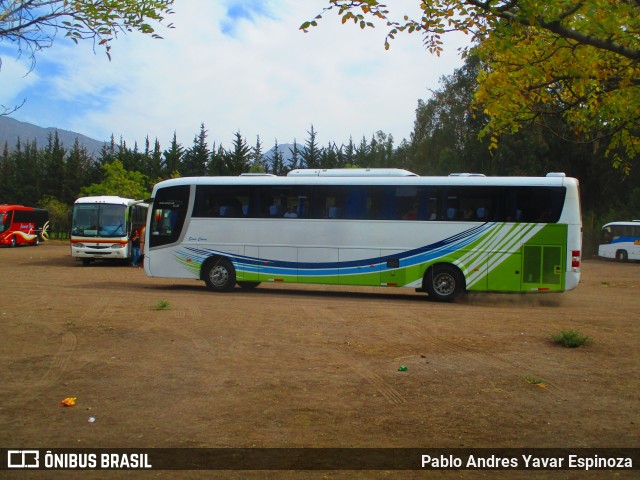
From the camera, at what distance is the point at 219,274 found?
733 inches

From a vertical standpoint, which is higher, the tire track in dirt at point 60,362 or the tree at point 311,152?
the tree at point 311,152

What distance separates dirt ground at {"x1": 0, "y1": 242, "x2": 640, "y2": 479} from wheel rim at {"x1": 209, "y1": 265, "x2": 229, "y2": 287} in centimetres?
362

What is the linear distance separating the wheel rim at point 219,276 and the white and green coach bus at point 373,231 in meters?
0.03

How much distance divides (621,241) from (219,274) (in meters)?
35.5

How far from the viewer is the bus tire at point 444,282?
17.1 meters

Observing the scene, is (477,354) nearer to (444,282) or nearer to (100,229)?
(444,282)

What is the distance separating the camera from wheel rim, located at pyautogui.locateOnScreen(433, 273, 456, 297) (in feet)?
56.1

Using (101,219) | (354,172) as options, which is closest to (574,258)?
(354,172)

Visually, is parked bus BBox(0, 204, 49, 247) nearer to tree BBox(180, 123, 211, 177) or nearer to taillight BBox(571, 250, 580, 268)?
tree BBox(180, 123, 211, 177)

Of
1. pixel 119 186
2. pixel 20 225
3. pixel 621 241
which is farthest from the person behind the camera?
pixel 119 186

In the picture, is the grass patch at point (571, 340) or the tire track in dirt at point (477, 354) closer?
the tire track in dirt at point (477, 354)

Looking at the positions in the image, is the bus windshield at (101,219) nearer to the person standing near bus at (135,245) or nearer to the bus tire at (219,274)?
the person standing near bus at (135,245)

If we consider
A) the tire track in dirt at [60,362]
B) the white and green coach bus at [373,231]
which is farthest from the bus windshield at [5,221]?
the tire track in dirt at [60,362]

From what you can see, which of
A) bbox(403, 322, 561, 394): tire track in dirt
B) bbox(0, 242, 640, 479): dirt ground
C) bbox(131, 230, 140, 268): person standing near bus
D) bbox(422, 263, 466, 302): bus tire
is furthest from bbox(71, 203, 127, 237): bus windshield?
bbox(403, 322, 561, 394): tire track in dirt
